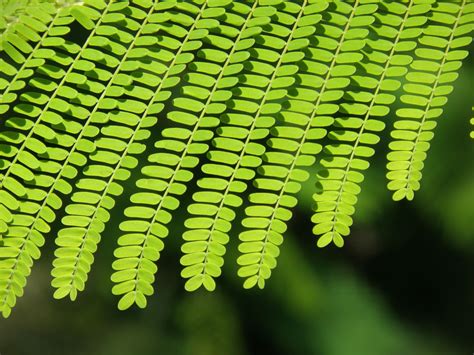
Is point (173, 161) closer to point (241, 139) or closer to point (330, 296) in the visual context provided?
point (241, 139)

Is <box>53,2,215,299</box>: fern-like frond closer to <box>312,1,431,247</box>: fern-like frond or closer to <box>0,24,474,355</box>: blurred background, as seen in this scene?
<box>312,1,431,247</box>: fern-like frond

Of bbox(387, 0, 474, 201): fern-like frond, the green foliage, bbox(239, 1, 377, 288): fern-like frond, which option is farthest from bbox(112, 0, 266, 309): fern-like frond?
bbox(387, 0, 474, 201): fern-like frond

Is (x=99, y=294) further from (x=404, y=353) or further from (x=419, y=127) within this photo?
(x=419, y=127)

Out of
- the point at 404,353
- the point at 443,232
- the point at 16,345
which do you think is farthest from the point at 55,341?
the point at 443,232

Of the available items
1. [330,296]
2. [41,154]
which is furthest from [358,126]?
[330,296]

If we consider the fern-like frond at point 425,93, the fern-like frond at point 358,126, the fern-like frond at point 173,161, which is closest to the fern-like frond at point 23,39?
the fern-like frond at point 173,161

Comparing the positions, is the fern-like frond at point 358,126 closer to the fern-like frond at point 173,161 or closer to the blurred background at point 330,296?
the fern-like frond at point 173,161
